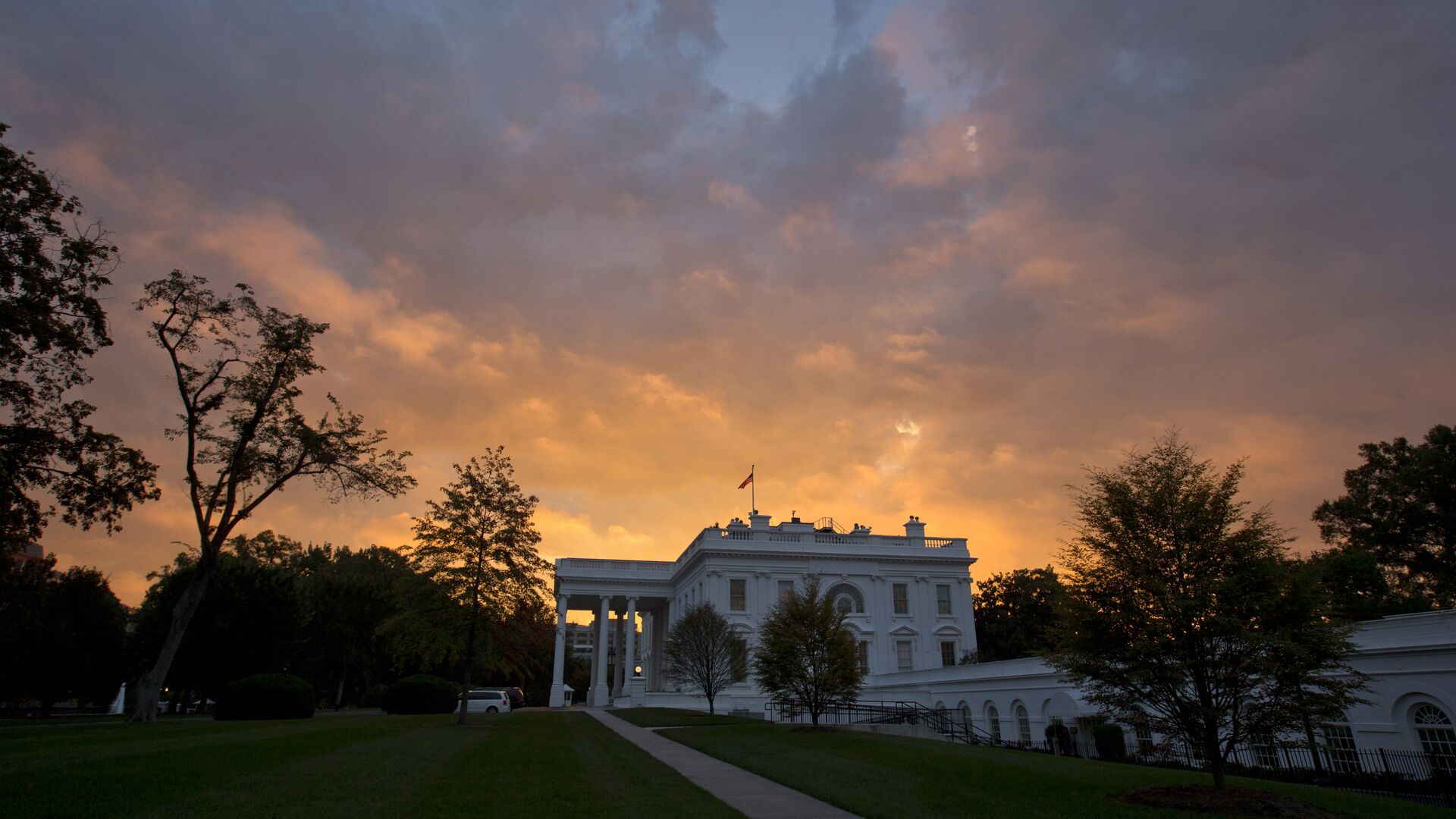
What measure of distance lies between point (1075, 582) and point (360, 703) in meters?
63.1

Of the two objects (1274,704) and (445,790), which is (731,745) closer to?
(445,790)

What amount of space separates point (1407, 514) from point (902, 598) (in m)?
32.1

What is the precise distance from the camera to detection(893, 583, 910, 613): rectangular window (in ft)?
187

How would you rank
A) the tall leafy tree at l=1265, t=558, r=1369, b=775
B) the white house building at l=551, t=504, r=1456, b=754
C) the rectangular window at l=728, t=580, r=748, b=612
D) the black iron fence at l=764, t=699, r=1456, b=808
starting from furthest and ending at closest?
the rectangular window at l=728, t=580, r=748, b=612, the white house building at l=551, t=504, r=1456, b=754, the black iron fence at l=764, t=699, r=1456, b=808, the tall leafy tree at l=1265, t=558, r=1369, b=775

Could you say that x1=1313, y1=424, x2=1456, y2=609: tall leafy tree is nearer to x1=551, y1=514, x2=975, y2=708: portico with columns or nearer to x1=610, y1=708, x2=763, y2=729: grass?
x1=551, y1=514, x2=975, y2=708: portico with columns

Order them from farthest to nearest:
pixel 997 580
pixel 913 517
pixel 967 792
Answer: pixel 997 580 < pixel 913 517 < pixel 967 792

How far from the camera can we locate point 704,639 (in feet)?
129

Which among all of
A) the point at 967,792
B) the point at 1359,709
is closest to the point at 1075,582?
the point at 967,792

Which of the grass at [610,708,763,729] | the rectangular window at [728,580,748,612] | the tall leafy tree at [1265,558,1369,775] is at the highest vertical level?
the rectangular window at [728,580,748,612]

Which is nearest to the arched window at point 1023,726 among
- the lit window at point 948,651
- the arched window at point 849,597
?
the arched window at point 849,597

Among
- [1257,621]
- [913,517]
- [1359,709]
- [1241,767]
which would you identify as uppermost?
[913,517]

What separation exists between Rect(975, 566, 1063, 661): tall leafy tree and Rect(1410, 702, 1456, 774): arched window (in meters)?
42.4

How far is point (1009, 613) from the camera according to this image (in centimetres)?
6806

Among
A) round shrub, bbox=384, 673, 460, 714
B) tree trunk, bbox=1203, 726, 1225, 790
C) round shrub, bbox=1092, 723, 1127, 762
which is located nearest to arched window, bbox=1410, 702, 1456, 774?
tree trunk, bbox=1203, 726, 1225, 790
